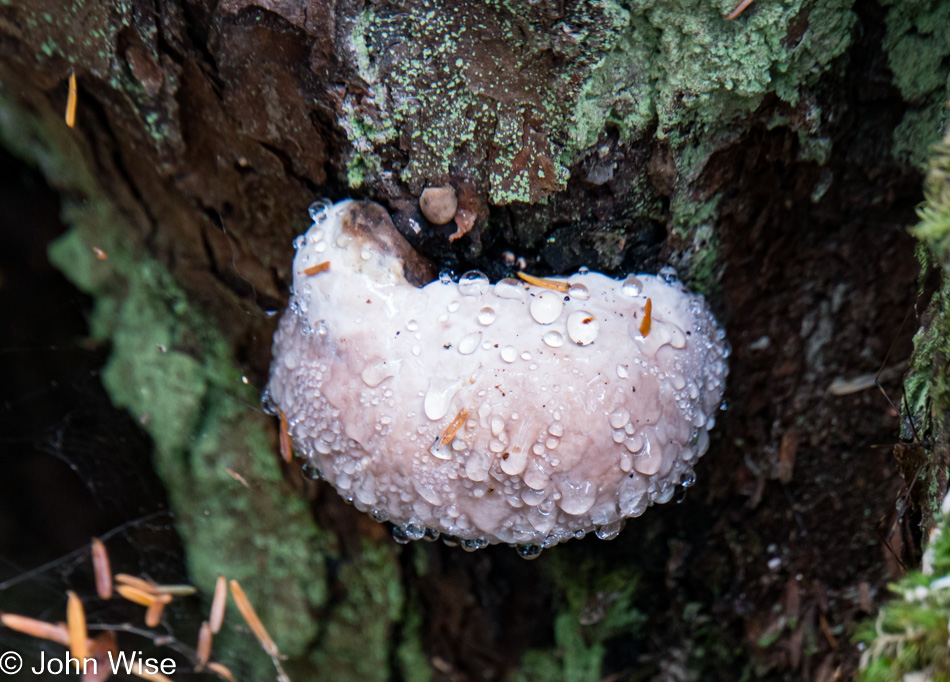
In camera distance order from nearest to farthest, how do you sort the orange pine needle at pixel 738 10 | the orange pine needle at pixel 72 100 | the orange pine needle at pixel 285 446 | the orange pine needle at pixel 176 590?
1. the orange pine needle at pixel 738 10
2. the orange pine needle at pixel 72 100
3. the orange pine needle at pixel 285 446
4. the orange pine needle at pixel 176 590

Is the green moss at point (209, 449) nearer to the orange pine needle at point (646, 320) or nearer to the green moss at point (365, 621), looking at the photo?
the green moss at point (365, 621)

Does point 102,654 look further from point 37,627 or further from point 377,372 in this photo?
point 377,372

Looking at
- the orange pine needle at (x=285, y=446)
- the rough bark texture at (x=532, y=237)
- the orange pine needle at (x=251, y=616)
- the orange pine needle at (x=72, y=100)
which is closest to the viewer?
the rough bark texture at (x=532, y=237)

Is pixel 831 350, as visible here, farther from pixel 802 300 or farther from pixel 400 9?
pixel 400 9

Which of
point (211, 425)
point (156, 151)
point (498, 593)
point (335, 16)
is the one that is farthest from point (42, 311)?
point (498, 593)

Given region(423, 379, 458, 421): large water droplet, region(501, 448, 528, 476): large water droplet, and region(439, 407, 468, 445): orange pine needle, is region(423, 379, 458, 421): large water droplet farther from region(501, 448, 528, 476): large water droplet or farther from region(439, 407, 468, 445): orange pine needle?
region(501, 448, 528, 476): large water droplet

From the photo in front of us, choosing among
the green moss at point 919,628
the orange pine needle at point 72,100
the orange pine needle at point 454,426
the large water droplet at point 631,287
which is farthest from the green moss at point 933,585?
the orange pine needle at point 72,100
